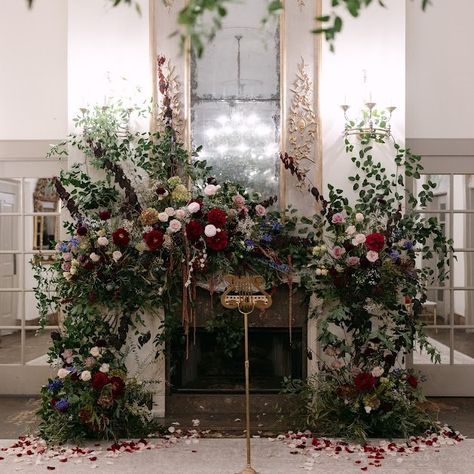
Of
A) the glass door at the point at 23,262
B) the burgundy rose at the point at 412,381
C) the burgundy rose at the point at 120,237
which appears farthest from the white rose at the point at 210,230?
the glass door at the point at 23,262

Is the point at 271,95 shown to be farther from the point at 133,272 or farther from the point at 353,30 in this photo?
the point at 133,272

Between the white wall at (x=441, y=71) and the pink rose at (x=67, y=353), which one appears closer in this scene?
the pink rose at (x=67, y=353)

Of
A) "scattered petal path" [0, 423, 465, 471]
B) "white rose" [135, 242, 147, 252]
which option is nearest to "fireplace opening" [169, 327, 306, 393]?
"scattered petal path" [0, 423, 465, 471]

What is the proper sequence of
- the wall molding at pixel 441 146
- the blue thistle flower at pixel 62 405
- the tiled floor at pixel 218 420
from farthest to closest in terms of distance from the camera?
the wall molding at pixel 441 146, the tiled floor at pixel 218 420, the blue thistle flower at pixel 62 405

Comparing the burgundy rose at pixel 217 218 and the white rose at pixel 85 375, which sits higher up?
the burgundy rose at pixel 217 218

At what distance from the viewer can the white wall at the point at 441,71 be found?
17.8 ft

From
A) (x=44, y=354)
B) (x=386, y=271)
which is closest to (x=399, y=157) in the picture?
(x=386, y=271)

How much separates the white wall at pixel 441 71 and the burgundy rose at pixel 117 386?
9.97ft

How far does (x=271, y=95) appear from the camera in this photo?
4.86 meters

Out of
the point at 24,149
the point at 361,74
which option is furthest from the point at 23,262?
the point at 361,74

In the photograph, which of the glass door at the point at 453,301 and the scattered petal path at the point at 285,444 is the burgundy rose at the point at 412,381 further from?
the glass door at the point at 453,301

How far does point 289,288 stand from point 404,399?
1.07m

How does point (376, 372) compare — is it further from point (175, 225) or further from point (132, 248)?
point (132, 248)

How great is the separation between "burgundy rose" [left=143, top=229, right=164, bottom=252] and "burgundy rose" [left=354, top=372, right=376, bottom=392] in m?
1.54
